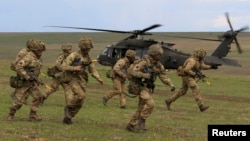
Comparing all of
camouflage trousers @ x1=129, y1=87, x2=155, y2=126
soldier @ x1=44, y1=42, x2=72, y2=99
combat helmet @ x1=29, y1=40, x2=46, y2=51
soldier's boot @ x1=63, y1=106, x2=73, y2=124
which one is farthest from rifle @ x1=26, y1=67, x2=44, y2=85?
soldier @ x1=44, y1=42, x2=72, y2=99

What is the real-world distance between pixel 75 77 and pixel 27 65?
1.11 metres

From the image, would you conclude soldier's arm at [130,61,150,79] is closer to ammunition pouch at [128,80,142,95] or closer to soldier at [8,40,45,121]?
ammunition pouch at [128,80,142,95]

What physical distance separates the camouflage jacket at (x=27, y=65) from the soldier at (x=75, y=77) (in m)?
0.62

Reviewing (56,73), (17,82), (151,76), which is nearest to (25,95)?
(17,82)

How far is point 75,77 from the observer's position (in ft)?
38.1

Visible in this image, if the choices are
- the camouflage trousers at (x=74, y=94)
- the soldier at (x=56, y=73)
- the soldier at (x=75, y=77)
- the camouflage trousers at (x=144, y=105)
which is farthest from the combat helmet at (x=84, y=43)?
the soldier at (x=56, y=73)

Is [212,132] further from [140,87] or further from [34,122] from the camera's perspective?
[34,122]

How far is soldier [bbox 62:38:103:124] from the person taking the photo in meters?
11.4

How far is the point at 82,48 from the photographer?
11.6m

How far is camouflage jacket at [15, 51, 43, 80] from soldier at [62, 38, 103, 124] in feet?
2.03

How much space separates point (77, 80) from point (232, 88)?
16.6 metres

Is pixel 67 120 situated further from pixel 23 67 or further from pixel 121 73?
pixel 121 73

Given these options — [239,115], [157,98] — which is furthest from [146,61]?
[157,98]

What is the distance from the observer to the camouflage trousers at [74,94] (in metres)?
11.4
